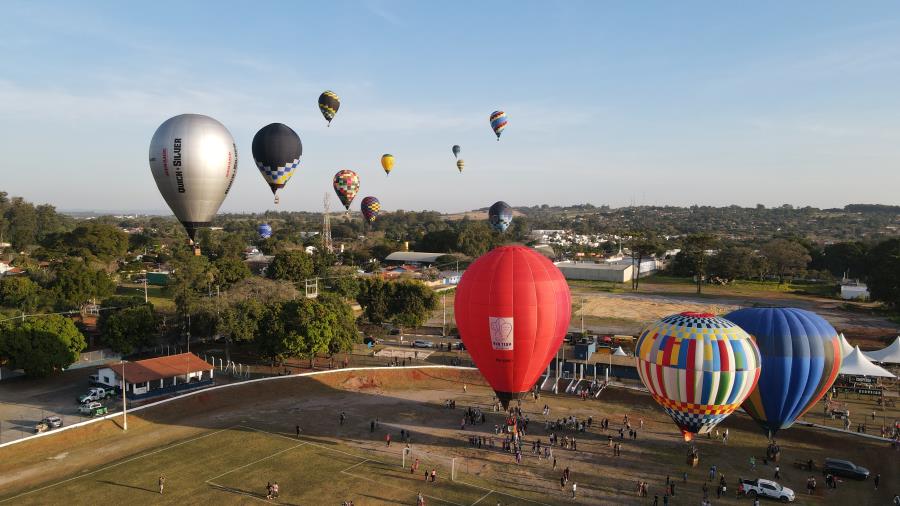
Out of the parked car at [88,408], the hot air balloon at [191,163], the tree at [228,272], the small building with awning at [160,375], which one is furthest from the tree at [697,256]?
the parked car at [88,408]

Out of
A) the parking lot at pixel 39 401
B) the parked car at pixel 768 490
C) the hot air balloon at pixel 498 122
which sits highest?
the hot air balloon at pixel 498 122

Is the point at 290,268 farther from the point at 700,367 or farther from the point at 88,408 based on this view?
the point at 700,367

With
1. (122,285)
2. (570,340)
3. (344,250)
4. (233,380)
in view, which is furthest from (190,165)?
(344,250)

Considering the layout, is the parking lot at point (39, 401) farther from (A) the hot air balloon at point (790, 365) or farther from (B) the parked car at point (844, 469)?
(B) the parked car at point (844, 469)

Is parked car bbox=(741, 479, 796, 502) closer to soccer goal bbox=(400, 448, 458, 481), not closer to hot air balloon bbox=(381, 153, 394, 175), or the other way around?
soccer goal bbox=(400, 448, 458, 481)

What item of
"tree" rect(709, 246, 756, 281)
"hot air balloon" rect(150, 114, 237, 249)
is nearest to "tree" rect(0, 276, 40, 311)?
"hot air balloon" rect(150, 114, 237, 249)

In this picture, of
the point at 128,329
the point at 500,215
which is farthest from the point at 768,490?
the point at 500,215
